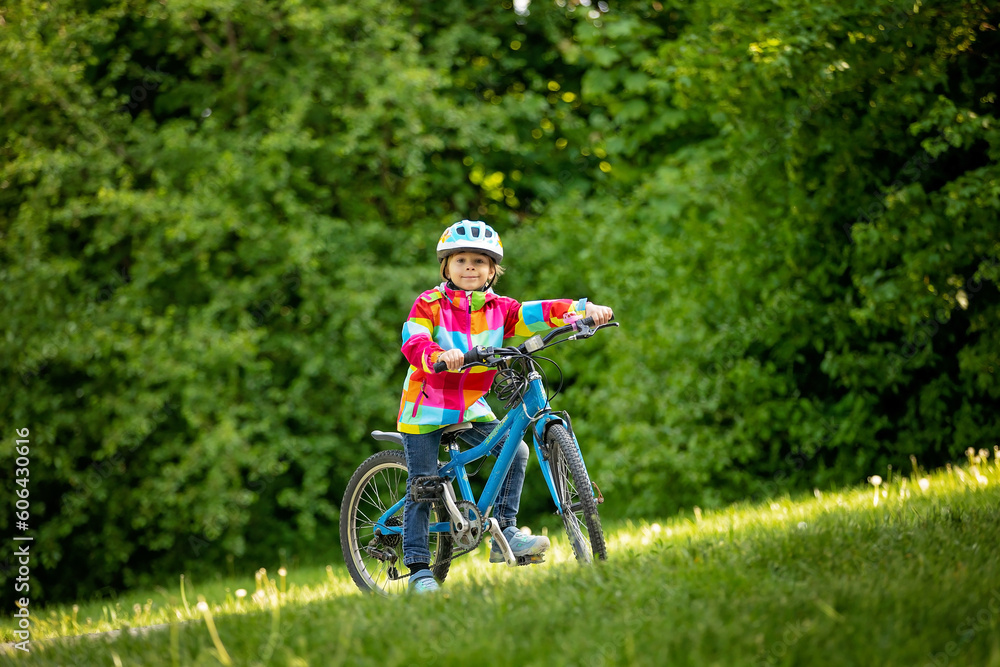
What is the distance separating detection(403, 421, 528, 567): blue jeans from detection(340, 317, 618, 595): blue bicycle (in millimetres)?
58

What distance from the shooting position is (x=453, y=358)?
157 inches

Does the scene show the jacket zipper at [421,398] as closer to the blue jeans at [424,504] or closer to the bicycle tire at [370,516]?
the blue jeans at [424,504]

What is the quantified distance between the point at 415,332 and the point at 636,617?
176 centimetres

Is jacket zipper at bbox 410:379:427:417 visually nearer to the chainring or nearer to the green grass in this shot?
the chainring

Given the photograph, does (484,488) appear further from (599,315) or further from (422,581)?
(599,315)

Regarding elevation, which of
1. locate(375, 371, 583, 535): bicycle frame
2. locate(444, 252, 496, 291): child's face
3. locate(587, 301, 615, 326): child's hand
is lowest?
locate(375, 371, 583, 535): bicycle frame

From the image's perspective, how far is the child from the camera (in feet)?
14.6

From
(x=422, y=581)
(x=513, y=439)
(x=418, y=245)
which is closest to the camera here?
(x=513, y=439)

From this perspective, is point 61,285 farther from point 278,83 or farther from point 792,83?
point 792,83

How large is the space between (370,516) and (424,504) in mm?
727

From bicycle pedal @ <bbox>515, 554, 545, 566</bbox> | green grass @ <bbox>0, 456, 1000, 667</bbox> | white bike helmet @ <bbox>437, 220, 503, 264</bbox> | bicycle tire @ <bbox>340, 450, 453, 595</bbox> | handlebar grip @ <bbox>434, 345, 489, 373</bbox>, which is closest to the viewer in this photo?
green grass @ <bbox>0, 456, 1000, 667</bbox>

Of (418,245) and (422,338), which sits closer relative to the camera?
(422,338)

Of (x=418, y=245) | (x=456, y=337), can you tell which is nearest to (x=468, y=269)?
(x=456, y=337)

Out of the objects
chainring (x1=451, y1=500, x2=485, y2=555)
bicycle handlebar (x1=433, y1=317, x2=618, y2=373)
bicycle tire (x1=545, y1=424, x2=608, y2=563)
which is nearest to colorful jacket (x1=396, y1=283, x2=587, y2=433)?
bicycle handlebar (x1=433, y1=317, x2=618, y2=373)
